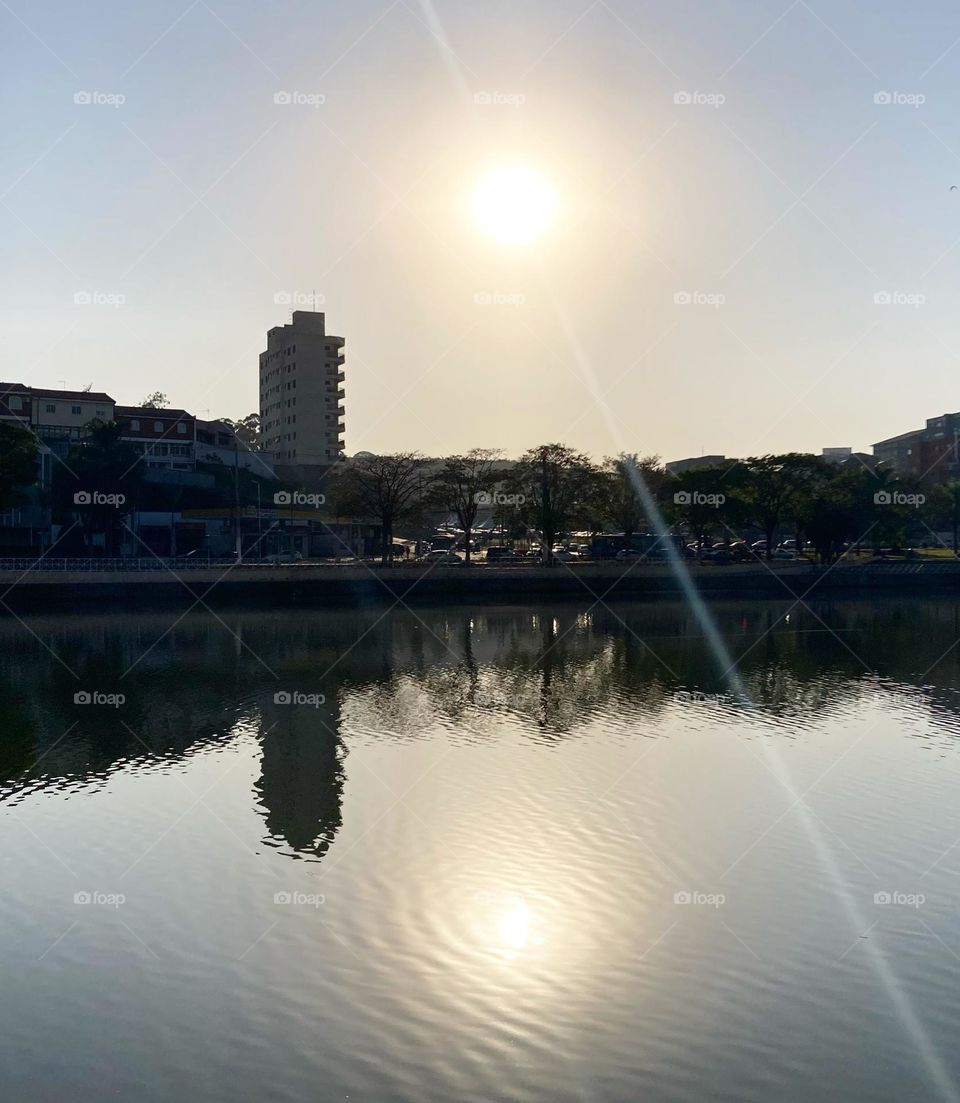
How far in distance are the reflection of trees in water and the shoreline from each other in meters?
4.66

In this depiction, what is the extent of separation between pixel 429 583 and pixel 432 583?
0.20 m

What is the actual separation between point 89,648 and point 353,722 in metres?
17.8

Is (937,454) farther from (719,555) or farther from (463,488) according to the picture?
(463,488)

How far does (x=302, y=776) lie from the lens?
18984mm

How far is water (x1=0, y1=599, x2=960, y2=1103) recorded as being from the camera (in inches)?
348

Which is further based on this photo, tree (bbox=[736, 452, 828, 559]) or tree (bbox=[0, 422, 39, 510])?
tree (bbox=[736, 452, 828, 559])

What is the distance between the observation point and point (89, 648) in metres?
37.7

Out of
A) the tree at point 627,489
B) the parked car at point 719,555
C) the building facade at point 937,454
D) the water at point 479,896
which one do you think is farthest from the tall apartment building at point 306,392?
the water at point 479,896

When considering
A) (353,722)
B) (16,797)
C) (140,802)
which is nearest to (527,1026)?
(140,802)

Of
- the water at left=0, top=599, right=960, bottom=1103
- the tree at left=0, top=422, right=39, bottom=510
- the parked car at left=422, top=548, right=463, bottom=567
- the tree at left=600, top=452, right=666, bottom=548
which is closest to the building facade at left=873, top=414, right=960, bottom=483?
the tree at left=600, top=452, right=666, bottom=548

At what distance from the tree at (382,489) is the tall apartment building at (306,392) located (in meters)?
41.5

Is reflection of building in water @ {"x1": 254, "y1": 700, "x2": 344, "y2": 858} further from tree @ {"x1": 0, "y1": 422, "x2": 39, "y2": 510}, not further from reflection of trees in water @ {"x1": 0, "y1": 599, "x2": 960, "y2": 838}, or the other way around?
tree @ {"x1": 0, "y1": 422, "x2": 39, "y2": 510}

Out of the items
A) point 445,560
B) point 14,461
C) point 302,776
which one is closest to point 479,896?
point 302,776

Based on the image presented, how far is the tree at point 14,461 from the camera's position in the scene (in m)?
55.2
